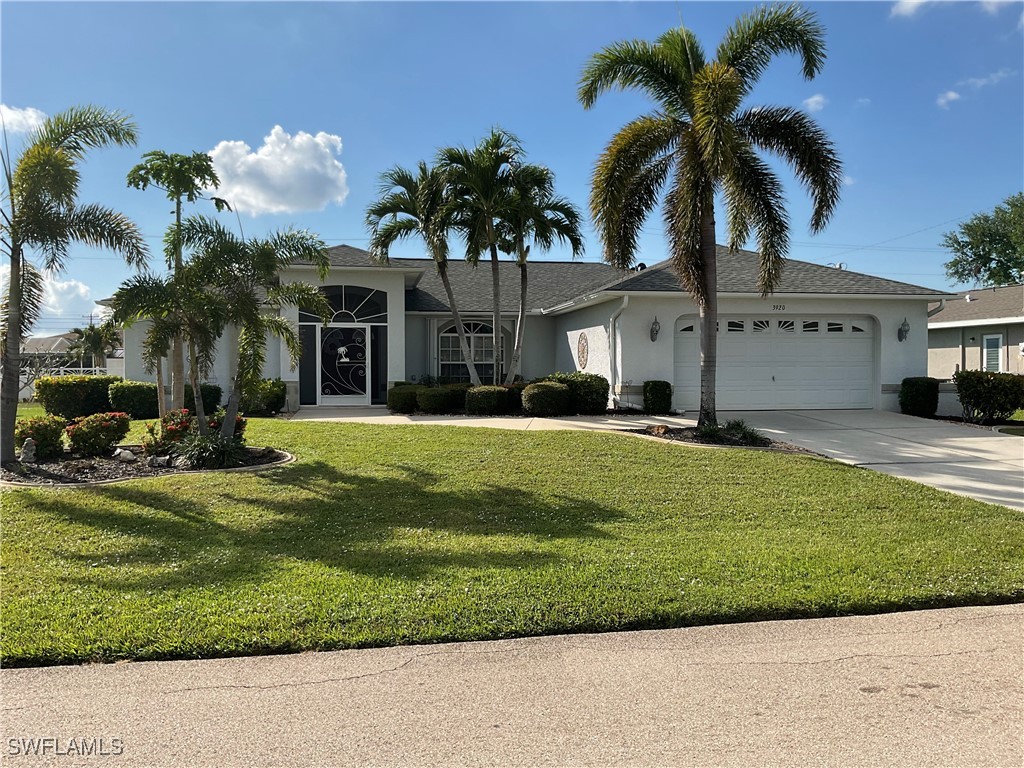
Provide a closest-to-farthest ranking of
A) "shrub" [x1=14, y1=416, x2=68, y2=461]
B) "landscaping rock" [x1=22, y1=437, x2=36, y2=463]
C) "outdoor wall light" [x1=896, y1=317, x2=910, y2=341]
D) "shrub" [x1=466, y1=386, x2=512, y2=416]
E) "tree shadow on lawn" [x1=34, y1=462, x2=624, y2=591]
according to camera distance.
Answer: "tree shadow on lawn" [x1=34, y1=462, x2=624, y2=591]
"landscaping rock" [x1=22, y1=437, x2=36, y2=463]
"shrub" [x1=14, y1=416, x2=68, y2=461]
"shrub" [x1=466, y1=386, x2=512, y2=416]
"outdoor wall light" [x1=896, y1=317, x2=910, y2=341]

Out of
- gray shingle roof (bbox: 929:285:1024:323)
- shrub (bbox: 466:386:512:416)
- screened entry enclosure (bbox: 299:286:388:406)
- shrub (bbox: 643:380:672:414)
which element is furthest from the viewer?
gray shingle roof (bbox: 929:285:1024:323)

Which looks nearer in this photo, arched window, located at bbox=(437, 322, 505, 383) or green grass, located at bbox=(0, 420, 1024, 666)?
green grass, located at bbox=(0, 420, 1024, 666)

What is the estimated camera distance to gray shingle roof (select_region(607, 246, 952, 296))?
16.0 meters

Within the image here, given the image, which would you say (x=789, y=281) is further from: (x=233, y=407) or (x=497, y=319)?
(x=233, y=407)

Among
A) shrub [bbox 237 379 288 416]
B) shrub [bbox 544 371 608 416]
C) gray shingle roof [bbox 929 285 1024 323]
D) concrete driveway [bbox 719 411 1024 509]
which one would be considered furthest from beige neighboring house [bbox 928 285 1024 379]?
shrub [bbox 237 379 288 416]

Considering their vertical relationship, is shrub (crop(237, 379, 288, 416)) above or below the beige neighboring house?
below

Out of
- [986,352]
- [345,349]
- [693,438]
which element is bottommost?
[693,438]

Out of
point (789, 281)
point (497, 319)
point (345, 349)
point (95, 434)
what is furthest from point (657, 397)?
point (95, 434)

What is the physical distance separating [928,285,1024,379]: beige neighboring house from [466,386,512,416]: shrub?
15857 mm

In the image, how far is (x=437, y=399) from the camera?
51.9 ft

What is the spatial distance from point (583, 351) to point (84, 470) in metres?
12.3

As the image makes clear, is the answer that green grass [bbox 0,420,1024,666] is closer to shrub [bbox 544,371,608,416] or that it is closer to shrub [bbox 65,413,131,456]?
shrub [bbox 65,413,131,456]

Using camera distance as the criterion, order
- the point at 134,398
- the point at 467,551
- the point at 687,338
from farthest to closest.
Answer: the point at 687,338
the point at 134,398
the point at 467,551

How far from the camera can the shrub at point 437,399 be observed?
15.8m
